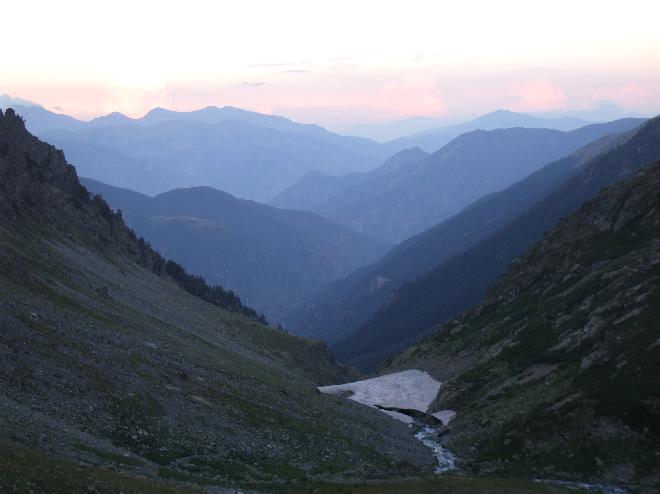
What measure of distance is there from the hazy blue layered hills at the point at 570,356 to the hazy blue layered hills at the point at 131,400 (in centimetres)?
934

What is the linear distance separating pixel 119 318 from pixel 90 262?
1182 inches

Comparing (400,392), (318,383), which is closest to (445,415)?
(400,392)

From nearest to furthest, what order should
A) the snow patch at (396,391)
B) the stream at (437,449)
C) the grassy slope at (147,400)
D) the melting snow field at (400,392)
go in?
the grassy slope at (147,400), the stream at (437,449), the melting snow field at (400,392), the snow patch at (396,391)

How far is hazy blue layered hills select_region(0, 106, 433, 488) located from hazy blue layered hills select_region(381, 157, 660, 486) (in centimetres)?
934

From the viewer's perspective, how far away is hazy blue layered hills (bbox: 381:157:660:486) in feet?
173

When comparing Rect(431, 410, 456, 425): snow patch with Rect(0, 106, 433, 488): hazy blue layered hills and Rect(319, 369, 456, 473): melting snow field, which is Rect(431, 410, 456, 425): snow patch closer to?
Rect(319, 369, 456, 473): melting snow field

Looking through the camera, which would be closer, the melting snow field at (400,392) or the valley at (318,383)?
the valley at (318,383)

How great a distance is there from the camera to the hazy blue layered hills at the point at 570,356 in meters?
52.8

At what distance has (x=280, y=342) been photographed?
441 ft

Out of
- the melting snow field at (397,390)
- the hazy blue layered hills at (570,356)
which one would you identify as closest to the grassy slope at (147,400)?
the hazy blue layered hills at (570,356)

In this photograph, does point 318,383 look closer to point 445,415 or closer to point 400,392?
point 400,392

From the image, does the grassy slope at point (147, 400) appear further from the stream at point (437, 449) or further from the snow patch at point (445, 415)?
the snow patch at point (445, 415)

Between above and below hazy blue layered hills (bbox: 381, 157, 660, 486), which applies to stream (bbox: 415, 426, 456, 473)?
below

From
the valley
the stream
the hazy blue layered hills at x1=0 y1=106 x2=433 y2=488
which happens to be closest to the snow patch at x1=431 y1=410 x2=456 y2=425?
the valley
